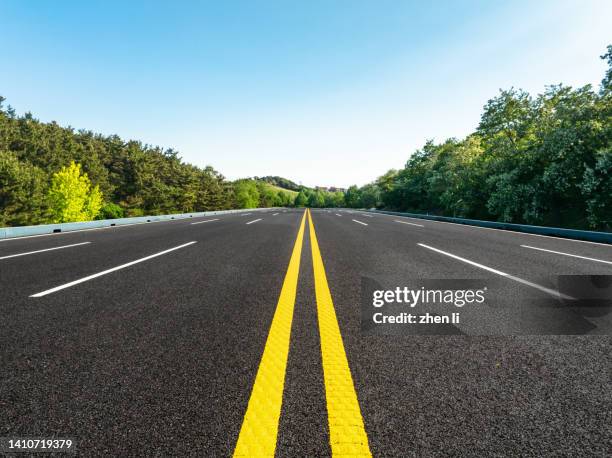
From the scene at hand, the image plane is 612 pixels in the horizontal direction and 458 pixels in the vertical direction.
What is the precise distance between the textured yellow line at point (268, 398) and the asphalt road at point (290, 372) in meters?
0.01

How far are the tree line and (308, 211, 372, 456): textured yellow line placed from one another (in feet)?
61.3

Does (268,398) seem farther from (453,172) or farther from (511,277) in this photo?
(453,172)

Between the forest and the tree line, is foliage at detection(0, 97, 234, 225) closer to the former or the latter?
the forest

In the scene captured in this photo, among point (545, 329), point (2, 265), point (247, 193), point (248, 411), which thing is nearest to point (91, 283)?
point (2, 265)

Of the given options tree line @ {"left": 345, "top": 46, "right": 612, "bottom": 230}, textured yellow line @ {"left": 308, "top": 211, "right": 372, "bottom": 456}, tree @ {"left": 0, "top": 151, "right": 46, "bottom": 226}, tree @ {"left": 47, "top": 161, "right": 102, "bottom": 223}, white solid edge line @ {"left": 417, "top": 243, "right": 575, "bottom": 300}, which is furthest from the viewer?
tree @ {"left": 47, "top": 161, "right": 102, "bottom": 223}

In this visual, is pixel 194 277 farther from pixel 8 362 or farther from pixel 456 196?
pixel 456 196

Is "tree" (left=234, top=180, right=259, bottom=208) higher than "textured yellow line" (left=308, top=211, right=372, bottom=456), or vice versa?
"tree" (left=234, top=180, right=259, bottom=208)

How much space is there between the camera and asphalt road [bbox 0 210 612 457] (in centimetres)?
153

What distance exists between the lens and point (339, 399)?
180 centimetres

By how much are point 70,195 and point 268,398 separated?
57440 mm

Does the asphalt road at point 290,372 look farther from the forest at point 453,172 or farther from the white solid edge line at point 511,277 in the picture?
the forest at point 453,172

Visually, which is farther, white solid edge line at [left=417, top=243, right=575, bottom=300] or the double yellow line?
white solid edge line at [left=417, top=243, right=575, bottom=300]

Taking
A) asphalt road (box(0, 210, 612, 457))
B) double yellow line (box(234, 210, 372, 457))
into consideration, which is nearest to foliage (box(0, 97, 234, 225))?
asphalt road (box(0, 210, 612, 457))

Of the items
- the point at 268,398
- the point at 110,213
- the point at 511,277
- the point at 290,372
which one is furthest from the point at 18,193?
the point at 511,277
